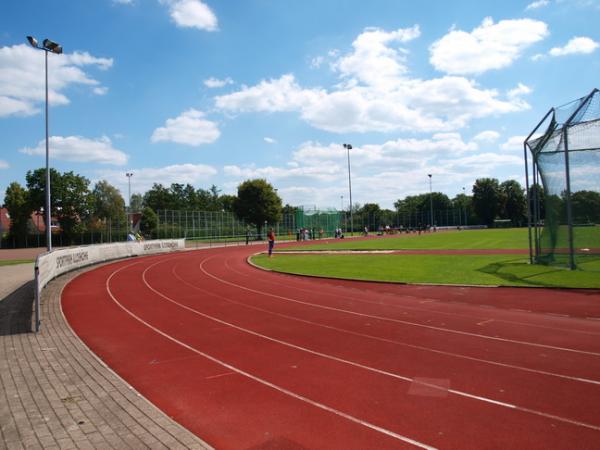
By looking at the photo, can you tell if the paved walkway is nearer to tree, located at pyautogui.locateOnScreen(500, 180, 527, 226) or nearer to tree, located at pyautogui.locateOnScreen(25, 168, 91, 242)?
tree, located at pyautogui.locateOnScreen(25, 168, 91, 242)

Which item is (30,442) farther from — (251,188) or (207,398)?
(251,188)

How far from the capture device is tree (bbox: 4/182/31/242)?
54969mm

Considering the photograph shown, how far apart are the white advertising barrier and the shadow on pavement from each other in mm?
479

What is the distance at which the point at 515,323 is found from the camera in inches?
370

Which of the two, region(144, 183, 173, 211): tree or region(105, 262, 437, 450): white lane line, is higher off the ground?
region(144, 183, 173, 211): tree

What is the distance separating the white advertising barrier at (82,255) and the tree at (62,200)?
973 inches

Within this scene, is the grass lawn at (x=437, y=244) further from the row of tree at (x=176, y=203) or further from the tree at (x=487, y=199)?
the tree at (x=487, y=199)

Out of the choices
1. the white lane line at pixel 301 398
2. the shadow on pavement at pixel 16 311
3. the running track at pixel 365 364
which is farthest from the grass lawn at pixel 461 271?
the shadow on pavement at pixel 16 311

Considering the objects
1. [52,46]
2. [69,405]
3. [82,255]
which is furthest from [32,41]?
[69,405]

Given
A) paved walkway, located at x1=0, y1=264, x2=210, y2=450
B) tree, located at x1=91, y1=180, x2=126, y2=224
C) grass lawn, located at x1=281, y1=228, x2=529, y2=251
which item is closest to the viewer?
paved walkway, located at x1=0, y1=264, x2=210, y2=450

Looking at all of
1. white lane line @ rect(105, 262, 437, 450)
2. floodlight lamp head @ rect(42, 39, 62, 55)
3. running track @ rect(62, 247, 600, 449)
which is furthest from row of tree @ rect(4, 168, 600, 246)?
floodlight lamp head @ rect(42, 39, 62, 55)

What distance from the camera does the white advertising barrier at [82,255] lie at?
1347 cm

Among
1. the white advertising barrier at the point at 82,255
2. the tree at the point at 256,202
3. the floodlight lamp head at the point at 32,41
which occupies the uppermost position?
the floodlight lamp head at the point at 32,41

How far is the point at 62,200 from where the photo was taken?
55688mm
